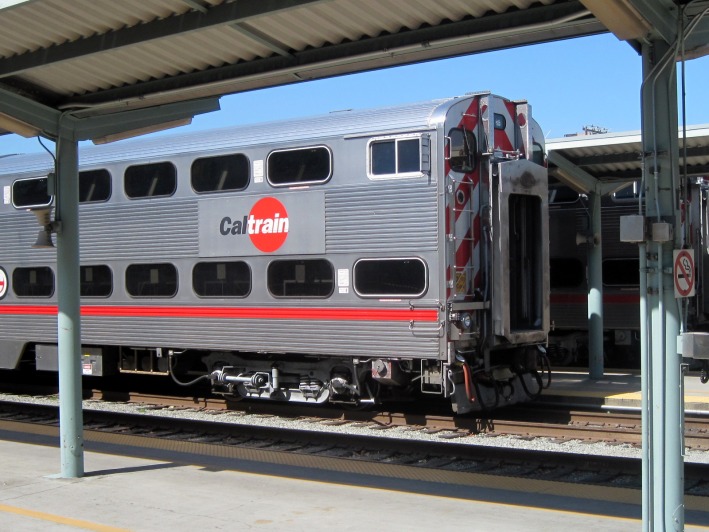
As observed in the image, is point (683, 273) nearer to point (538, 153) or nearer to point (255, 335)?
point (538, 153)

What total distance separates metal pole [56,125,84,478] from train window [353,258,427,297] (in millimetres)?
4055

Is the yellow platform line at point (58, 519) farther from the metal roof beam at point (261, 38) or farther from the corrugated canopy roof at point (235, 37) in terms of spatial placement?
the metal roof beam at point (261, 38)

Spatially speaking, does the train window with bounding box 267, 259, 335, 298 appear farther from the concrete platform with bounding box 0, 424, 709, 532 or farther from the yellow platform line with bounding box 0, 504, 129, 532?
the yellow platform line with bounding box 0, 504, 129, 532

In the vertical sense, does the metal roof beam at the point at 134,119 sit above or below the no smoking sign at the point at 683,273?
above

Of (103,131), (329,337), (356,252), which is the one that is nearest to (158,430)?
(329,337)

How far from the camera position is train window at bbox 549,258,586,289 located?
54.1 ft

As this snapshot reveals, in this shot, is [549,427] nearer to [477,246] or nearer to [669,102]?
[477,246]

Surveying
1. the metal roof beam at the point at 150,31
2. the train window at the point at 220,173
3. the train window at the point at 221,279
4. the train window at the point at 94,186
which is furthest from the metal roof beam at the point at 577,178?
the metal roof beam at the point at 150,31

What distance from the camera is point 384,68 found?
6789 mm

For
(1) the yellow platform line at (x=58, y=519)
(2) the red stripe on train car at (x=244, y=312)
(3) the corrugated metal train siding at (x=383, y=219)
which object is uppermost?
(3) the corrugated metal train siding at (x=383, y=219)

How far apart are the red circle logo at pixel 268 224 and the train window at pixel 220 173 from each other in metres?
0.44

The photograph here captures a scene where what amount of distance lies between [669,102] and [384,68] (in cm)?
229

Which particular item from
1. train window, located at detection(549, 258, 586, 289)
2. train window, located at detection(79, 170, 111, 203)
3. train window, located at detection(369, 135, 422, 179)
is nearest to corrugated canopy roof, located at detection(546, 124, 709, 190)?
train window, located at detection(549, 258, 586, 289)

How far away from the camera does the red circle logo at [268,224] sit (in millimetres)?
11688
